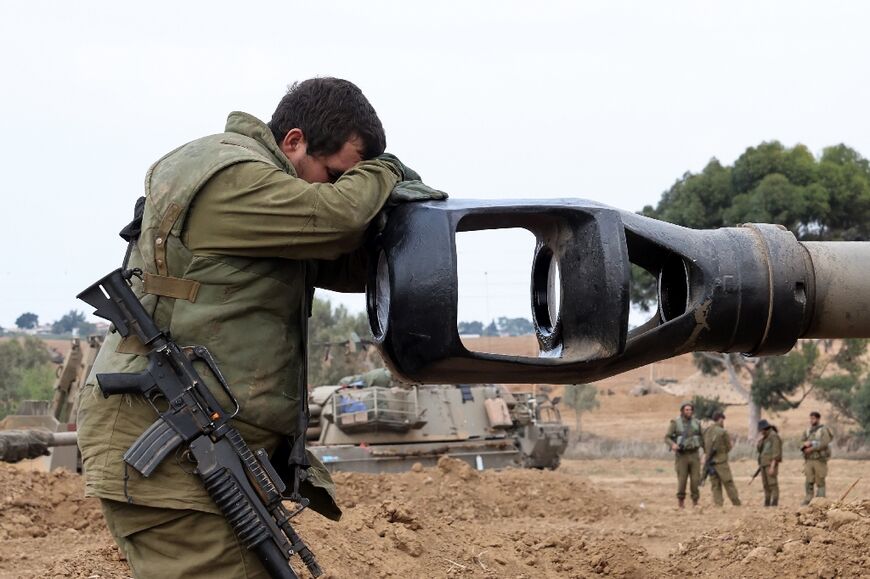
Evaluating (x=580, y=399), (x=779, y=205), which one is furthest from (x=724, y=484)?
(x=580, y=399)

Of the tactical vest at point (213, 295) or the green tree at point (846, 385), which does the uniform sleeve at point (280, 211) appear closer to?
the tactical vest at point (213, 295)

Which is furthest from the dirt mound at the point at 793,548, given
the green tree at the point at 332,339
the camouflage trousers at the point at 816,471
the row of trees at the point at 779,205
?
the green tree at the point at 332,339

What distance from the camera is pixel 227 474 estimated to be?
9.05 ft

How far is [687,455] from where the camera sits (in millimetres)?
16578

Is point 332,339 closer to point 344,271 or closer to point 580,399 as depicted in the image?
point 580,399

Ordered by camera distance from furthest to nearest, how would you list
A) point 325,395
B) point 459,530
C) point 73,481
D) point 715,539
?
1. point 325,395
2. point 73,481
3. point 459,530
4. point 715,539

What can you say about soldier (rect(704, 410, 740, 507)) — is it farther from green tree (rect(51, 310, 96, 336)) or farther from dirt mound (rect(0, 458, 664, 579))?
green tree (rect(51, 310, 96, 336))

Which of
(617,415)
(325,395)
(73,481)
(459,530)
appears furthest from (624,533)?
(617,415)

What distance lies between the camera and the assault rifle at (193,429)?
9.00 feet

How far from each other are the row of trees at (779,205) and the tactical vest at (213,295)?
917 inches

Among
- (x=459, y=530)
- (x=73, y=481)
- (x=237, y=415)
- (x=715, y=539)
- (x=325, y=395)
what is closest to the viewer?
(x=237, y=415)

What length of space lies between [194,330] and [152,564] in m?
0.55

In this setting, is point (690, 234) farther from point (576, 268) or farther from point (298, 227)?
point (298, 227)

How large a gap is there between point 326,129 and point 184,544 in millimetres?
1037
